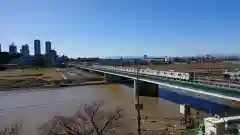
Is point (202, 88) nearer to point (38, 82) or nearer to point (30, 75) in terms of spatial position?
point (38, 82)

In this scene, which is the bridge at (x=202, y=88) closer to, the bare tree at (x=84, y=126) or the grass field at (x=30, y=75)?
the bare tree at (x=84, y=126)

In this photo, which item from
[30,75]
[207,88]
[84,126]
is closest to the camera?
[84,126]

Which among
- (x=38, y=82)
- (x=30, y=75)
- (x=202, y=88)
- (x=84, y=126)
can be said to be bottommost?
(x=38, y=82)

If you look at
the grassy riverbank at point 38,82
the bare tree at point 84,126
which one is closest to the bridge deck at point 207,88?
the bare tree at point 84,126

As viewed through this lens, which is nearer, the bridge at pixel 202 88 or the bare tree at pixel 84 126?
the bare tree at pixel 84 126

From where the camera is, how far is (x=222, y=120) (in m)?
10.0

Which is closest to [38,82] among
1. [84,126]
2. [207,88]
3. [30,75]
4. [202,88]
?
[30,75]

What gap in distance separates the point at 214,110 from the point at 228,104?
401 centimetres

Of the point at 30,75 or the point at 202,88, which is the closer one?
the point at 202,88

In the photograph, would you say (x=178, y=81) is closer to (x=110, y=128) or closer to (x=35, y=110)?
(x=110, y=128)

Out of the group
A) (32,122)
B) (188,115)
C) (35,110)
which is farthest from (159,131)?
(35,110)

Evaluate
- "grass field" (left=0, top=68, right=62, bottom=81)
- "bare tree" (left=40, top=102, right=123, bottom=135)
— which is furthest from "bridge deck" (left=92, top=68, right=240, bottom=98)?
"grass field" (left=0, top=68, right=62, bottom=81)

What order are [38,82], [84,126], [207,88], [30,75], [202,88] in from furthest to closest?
[30,75] → [38,82] → [202,88] → [207,88] → [84,126]

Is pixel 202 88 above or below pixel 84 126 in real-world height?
above
